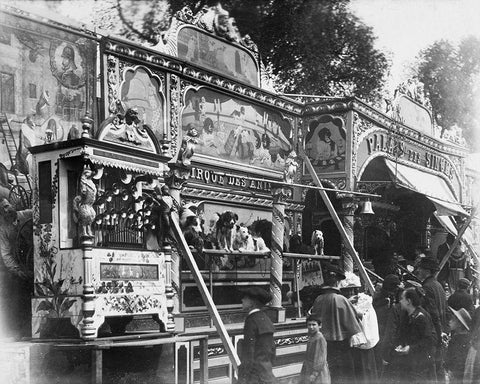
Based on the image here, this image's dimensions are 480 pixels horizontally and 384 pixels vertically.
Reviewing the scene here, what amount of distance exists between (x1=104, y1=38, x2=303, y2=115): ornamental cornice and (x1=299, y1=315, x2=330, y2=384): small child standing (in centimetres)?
503

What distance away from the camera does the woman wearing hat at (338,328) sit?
7.11 m

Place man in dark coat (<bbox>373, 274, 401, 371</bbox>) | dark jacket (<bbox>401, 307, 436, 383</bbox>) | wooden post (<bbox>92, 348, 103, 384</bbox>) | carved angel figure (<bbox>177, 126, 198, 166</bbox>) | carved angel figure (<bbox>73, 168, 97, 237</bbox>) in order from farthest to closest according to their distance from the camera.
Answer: carved angel figure (<bbox>177, 126, 198, 166</bbox>), man in dark coat (<bbox>373, 274, 401, 371</bbox>), dark jacket (<bbox>401, 307, 436, 383</bbox>), carved angel figure (<bbox>73, 168, 97, 237</bbox>), wooden post (<bbox>92, 348, 103, 384</bbox>)

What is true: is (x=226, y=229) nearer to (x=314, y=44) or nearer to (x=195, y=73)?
(x=195, y=73)

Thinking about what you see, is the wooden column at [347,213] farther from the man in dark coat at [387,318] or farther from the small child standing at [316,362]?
the small child standing at [316,362]

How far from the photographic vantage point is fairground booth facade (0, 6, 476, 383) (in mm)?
6641

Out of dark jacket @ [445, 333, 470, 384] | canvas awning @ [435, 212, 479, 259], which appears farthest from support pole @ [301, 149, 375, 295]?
canvas awning @ [435, 212, 479, 259]

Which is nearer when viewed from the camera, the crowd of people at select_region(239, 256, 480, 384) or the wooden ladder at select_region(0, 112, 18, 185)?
the crowd of people at select_region(239, 256, 480, 384)

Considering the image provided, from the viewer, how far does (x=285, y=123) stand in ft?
44.2

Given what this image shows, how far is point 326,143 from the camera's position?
44.5 ft

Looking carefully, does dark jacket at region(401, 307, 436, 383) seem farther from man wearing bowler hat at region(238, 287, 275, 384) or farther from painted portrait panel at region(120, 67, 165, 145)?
painted portrait panel at region(120, 67, 165, 145)

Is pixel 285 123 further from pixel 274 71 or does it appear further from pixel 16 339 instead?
pixel 16 339

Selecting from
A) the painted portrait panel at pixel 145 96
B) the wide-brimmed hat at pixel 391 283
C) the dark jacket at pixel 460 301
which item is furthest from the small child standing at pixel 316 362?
the painted portrait panel at pixel 145 96

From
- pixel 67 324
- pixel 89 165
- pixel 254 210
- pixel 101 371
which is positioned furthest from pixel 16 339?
pixel 254 210

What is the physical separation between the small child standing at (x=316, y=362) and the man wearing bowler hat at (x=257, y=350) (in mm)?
807
